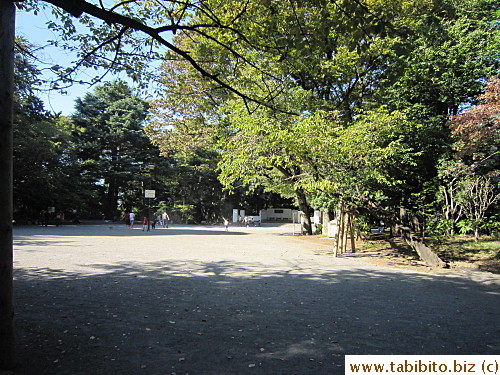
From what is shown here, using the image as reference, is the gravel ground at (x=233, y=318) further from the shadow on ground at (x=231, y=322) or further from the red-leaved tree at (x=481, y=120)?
the red-leaved tree at (x=481, y=120)

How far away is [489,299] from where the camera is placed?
669cm

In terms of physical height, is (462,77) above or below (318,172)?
above

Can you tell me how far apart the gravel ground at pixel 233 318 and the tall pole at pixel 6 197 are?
322mm

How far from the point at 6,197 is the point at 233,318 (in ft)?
10.6

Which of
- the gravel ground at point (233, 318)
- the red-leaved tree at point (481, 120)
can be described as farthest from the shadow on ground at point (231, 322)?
the red-leaved tree at point (481, 120)

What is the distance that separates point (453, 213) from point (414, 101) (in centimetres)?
556

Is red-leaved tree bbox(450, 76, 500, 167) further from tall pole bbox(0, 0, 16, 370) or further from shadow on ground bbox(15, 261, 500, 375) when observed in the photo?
tall pole bbox(0, 0, 16, 370)

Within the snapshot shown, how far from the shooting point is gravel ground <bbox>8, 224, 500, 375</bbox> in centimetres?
352

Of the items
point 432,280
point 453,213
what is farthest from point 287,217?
point 432,280

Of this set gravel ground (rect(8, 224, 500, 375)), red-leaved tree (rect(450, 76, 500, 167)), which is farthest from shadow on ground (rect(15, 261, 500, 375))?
red-leaved tree (rect(450, 76, 500, 167))

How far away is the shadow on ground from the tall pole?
1.04 feet

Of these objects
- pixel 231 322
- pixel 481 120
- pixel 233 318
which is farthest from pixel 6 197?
pixel 481 120

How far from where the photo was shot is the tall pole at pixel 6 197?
3084mm

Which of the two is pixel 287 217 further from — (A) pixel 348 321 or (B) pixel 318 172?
(A) pixel 348 321
